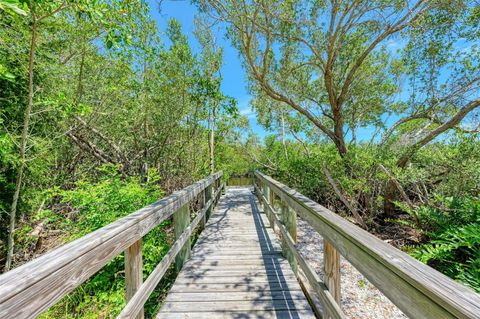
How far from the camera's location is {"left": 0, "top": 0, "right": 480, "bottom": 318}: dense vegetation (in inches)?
122

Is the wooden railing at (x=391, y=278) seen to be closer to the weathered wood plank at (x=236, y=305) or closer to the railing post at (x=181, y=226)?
the weathered wood plank at (x=236, y=305)

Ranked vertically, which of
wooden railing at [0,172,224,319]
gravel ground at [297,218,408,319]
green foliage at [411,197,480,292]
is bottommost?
gravel ground at [297,218,408,319]

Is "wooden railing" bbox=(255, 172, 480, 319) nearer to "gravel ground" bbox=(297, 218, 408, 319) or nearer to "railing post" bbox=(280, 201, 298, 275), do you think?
"railing post" bbox=(280, 201, 298, 275)

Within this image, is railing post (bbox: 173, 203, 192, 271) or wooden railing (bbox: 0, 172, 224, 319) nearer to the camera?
wooden railing (bbox: 0, 172, 224, 319)

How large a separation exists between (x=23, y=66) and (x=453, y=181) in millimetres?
7646

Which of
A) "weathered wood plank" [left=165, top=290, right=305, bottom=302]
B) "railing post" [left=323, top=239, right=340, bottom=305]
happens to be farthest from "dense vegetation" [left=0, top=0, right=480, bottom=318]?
"railing post" [left=323, top=239, right=340, bottom=305]

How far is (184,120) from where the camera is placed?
6531 millimetres

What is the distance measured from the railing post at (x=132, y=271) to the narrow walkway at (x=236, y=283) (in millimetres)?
667

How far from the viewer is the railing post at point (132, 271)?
1438mm

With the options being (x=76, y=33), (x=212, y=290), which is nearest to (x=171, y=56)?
(x=76, y=33)

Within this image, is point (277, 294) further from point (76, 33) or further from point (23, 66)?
point (76, 33)

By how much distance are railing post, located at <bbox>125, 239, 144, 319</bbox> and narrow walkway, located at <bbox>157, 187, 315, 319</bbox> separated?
667 millimetres

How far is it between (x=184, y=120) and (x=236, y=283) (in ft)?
16.9

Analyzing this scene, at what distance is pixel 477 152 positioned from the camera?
3676 millimetres
